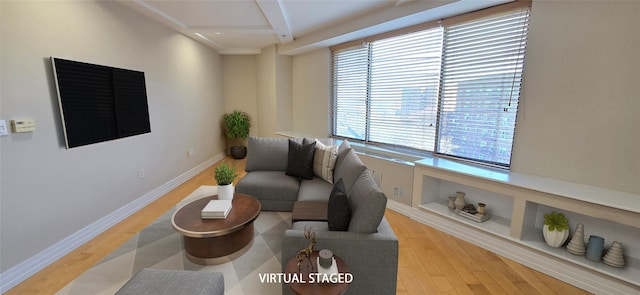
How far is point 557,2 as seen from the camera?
7.30ft

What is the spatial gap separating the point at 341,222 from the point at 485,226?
1759mm

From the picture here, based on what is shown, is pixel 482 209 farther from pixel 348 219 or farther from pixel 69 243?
pixel 69 243

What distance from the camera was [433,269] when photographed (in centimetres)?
225

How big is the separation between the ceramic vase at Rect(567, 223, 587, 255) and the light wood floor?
0.29 m

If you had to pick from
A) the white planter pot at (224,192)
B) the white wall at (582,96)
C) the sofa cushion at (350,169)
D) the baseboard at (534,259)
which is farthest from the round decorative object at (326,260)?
the white wall at (582,96)

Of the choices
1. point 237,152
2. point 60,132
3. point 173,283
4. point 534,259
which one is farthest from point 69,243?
point 534,259

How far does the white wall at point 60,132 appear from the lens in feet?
6.69

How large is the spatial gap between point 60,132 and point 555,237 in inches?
179

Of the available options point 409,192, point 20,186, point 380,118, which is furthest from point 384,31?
point 20,186

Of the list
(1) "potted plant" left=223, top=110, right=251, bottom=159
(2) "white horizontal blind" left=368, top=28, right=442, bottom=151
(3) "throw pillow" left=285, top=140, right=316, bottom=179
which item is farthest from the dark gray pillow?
(1) "potted plant" left=223, top=110, right=251, bottom=159

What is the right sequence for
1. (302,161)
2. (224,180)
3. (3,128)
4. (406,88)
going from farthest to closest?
(406,88), (302,161), (224,180), (3,128)

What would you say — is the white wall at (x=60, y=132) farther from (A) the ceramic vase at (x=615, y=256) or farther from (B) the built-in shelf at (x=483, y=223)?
(A) the ceramic vase at (x=615, y=256)

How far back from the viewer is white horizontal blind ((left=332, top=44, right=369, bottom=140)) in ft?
14.1

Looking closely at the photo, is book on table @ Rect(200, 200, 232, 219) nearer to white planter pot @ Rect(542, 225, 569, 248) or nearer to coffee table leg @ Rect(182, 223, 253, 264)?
coffee table leg @ Rect(182, 223, 253, 264)
